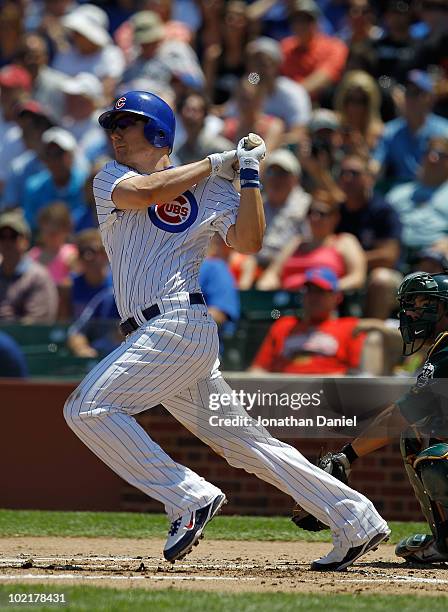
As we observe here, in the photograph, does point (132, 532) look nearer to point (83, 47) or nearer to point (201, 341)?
point (201, 341)

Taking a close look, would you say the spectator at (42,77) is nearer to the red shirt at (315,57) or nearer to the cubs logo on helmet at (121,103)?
the red shirt at (315,57)

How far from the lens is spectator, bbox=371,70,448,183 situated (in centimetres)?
1066

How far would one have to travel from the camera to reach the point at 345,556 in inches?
205

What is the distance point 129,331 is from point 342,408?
1955 millimetres

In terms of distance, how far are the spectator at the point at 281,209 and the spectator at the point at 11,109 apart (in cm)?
345

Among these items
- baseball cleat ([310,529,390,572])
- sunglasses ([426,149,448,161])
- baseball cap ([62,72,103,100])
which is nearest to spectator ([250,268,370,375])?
sunglasses ([426,149,448,161])

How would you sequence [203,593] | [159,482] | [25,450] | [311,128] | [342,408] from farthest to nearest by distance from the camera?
[311,128] < [25,450] < [342,408] < [159,482] < [203,593]

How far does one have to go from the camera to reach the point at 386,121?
37.4ft

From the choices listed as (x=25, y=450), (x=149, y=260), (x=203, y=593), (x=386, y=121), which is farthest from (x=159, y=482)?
(x=386, y=121)

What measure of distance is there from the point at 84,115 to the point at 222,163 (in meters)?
7.45

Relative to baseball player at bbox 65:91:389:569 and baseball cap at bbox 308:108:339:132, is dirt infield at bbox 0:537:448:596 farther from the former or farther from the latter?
baseball cap at bbox 308:108:339:132

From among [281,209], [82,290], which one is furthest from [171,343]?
[281,209]

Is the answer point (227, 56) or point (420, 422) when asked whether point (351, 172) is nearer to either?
point (227, 56)

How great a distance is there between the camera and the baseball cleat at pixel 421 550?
18.1ft
